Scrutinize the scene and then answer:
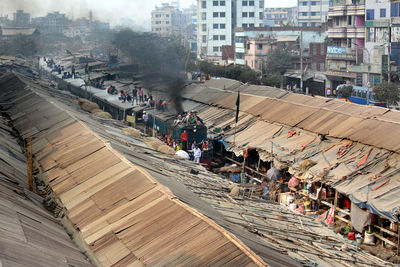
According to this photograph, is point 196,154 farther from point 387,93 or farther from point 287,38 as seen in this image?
point 287,38

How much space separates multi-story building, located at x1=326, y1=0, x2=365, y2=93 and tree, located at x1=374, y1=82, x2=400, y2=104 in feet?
30.4

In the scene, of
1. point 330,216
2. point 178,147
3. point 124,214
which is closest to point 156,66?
point 178,147

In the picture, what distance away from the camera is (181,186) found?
15.9m

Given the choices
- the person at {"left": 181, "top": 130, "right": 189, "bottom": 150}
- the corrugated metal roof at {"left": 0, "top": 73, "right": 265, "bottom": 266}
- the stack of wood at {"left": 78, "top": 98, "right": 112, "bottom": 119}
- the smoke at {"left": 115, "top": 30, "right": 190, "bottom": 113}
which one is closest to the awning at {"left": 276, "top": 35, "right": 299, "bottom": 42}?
the smoke at {"left": 115, "top": 30, "right": 190, "bottom": 113}

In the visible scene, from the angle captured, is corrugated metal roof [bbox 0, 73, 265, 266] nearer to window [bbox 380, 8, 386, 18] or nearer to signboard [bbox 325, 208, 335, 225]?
signboard [bbox 325, 208, 335, 225]

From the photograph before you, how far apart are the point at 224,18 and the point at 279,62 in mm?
36905

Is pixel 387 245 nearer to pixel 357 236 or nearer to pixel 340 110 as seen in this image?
pixel 357 236

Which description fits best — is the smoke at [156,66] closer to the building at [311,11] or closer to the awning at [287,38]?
the awning at [287,38]

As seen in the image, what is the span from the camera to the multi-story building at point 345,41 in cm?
5172

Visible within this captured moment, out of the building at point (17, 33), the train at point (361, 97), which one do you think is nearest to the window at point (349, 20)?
the train at point (361, 97)

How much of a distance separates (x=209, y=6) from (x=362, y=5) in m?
50.9

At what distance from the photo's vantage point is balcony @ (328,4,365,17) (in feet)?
172

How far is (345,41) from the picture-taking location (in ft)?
183

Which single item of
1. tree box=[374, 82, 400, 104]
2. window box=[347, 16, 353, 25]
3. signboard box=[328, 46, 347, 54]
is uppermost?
window box=[347, 16, 353, 25]
